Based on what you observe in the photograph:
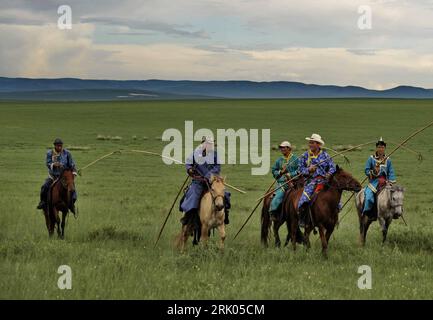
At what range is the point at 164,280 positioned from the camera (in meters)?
10.7

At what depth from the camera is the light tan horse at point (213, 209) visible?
40.9ft

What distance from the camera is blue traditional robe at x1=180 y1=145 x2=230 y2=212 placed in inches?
521

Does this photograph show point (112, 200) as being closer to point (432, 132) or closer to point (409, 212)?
point (409, 212)

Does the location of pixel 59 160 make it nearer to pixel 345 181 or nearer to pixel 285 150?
pixel 285 150

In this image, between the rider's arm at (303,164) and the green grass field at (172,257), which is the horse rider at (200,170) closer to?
the green grass field at (172,257)

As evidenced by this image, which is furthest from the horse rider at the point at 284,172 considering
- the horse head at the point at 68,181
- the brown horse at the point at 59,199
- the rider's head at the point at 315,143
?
the brown horse at the point at 59,199

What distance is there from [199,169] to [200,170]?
29mm

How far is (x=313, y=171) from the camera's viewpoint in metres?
13.3

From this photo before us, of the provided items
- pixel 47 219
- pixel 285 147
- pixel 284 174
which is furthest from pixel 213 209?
pixel 47 219

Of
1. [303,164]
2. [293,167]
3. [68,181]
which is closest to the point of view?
[303,164]

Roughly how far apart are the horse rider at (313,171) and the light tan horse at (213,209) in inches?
69.1
